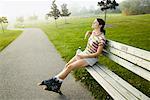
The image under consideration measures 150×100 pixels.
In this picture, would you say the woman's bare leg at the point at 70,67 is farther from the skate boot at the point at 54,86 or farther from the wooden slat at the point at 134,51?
the wooden slat at the point at 134,51

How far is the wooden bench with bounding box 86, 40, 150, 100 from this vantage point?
4.53 m

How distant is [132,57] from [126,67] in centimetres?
40

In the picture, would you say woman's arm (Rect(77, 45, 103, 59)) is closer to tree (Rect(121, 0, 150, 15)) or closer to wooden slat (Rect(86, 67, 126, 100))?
wooden slat (Rect(86, 67, 126, 100))

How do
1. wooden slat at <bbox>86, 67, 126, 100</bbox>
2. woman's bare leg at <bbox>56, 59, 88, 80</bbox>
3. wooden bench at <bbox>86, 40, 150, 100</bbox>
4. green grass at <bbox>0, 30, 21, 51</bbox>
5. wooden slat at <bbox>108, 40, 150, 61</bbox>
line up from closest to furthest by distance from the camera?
wooden slat at <bbox>108, 40, 150, 61</bbox>, wooden bench at <bbox>86, 40, 150, 100</bbox>, wooden slat at <bbox>86, 67, 126, 100</bbox>, woman's bare leg at <bbox>56, 59, 88, 80</bbox>, green grass at <bbox>0, 30, 21, 51</bbox>

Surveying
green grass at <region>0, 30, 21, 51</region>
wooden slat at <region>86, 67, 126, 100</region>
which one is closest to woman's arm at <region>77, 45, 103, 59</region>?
wooden slat at <region>86, 67, 126, 100</region>

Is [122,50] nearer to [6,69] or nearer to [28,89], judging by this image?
[28,89]

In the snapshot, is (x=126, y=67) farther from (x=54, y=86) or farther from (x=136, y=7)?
(x=136, y=7)

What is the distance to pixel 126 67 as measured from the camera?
5.39 m

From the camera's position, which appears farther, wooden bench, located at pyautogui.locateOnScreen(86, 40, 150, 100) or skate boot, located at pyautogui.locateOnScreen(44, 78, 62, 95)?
skate boot, located at pyautogui.locateOnScreen(44, 78, 62, 95)

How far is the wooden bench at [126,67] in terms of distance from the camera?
453 cm

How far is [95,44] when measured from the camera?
6.59 m

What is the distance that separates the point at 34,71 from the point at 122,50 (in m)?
3.83

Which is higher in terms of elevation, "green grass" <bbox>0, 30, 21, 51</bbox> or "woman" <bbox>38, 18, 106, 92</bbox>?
"woman" <bbox>38, 18, 106, 92</bbox>

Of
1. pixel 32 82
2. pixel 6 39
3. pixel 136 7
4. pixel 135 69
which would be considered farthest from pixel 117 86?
pixel 136 7
